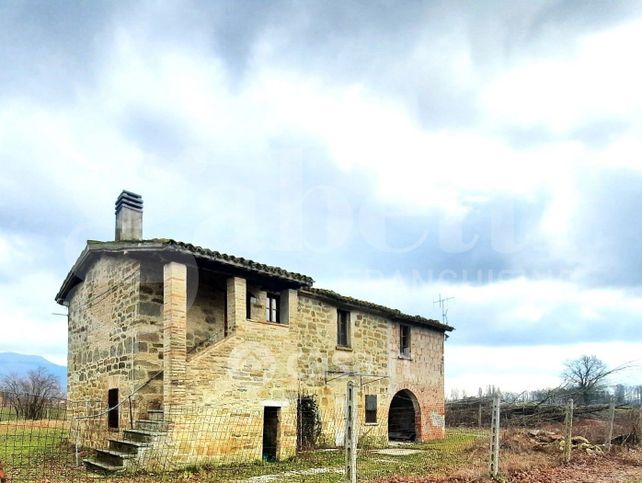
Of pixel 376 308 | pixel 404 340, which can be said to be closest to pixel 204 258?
pixel 376 308

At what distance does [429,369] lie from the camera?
22828 mm

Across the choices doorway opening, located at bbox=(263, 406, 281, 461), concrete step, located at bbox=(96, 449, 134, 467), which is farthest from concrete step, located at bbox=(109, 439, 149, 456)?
doorway opening, located at bbox=(263, 406, 281, 461)

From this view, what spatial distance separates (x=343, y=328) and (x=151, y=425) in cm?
808

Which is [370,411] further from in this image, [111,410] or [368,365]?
[111,410]

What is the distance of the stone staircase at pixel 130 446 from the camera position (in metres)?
11.1

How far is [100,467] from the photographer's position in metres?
11.5

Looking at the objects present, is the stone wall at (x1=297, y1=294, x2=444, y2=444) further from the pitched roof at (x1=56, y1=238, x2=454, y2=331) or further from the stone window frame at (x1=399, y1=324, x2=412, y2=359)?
the pitched roof at (x1=56, y1=238, x2=454, y2=331)

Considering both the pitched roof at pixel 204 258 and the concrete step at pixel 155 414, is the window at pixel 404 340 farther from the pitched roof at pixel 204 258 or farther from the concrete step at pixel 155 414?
the concrete step at pixel 155 414

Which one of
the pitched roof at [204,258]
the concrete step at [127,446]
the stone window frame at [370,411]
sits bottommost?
the stone window frame at [370,411]

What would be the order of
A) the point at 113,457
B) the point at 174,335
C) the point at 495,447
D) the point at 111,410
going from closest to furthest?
the point at 495,447
the point at 113,457
the point at 174,335
the point at 111,410

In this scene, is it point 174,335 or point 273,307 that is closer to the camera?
point 174,335

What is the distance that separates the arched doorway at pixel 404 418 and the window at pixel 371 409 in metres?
2.62

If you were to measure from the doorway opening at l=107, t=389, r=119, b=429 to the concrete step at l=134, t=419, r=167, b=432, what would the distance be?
1.45 meters

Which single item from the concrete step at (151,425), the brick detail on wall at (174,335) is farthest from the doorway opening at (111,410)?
the brick detail on wall at (174,335)
